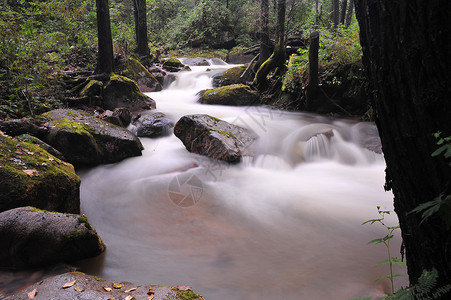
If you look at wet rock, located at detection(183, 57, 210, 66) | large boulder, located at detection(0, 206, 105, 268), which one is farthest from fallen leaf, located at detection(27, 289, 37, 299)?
wet rock, located at detection(183, 57, 210, 66)

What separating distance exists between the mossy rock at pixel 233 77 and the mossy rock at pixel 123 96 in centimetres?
456

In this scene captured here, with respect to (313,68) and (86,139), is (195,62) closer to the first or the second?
(313,68)

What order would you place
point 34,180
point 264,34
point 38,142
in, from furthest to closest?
1. point 264,34
2. point 38,142
3. point 34,180

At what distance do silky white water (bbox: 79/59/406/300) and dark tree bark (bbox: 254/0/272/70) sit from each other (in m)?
4.96

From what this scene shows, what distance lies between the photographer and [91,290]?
256 cm

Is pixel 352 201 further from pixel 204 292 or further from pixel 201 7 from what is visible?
pixel 201 7

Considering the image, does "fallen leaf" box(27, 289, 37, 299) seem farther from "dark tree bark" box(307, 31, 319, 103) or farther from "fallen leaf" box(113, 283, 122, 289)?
"dark tree bark" box(307, 31, 319, 103)

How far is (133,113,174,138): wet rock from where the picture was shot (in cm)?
862

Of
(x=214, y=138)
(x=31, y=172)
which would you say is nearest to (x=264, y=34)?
(x=214, y=138)

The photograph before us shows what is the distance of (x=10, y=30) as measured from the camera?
703 cm

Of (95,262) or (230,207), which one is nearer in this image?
(95,262)

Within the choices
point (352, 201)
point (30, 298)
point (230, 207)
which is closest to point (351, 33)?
point (352, 201)

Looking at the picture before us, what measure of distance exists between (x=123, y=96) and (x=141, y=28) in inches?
267

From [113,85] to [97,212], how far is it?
5958 millimetres
